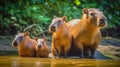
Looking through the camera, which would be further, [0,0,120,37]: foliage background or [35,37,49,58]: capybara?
[0,0,120,37]: foliage background

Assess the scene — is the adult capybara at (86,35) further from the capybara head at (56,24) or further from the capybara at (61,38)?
the capybara head at (56,24)

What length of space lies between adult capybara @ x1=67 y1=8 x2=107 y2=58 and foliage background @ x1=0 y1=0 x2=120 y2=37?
221 centimetres

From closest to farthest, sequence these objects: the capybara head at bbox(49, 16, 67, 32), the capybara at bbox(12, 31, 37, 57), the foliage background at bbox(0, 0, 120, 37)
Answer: the capybara head at bbox(49, 16, 67, 32), the capybara at bbox(12, 31, 37, 57), the foliage background at bbox(0, 0, 120, 37)

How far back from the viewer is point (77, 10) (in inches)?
444

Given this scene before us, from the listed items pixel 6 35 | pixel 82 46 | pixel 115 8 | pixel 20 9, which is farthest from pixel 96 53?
pixel 115 8

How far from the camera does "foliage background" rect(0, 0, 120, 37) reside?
995 centimetres

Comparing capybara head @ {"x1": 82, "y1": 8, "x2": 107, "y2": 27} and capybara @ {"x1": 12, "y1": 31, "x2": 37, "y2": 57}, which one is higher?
capybara head @ {"x1": 82, "y1": 8, "x2": 107, "y2": 27}

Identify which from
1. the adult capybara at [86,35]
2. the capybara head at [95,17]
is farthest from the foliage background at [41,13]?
the capybara head at [95,17]

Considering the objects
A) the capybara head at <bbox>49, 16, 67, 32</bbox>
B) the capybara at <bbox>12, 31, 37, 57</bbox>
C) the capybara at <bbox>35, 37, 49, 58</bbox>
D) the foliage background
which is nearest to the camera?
the capybara head at <bbox>49, 16, 67, 32</bbox>

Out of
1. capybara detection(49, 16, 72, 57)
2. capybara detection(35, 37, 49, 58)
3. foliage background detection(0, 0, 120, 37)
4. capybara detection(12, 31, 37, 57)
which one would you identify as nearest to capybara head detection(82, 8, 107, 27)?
capybara detection(49, 16, 72, 57)

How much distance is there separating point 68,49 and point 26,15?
312cm

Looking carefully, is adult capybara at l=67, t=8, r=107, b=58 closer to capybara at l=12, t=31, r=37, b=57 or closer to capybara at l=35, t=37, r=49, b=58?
capybara at l=35, t=37, r=49, b=58

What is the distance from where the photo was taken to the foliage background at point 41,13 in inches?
392

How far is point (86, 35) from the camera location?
7734mm
